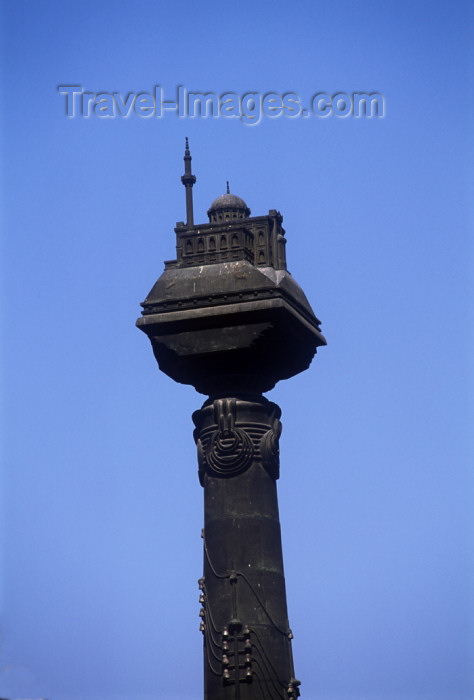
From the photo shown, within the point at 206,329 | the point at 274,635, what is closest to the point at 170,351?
the point at 206,329

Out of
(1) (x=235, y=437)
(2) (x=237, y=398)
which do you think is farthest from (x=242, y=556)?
(2) (x=237, y=398)

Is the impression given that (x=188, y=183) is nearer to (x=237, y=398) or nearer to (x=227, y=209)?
(x=227, y=209)

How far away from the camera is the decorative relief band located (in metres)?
27.5

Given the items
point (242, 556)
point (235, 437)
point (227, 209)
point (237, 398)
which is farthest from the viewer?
point (227, 209)

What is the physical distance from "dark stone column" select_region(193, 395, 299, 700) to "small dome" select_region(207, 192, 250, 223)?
3245 mm

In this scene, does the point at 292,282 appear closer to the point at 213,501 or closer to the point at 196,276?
the point at 196,276

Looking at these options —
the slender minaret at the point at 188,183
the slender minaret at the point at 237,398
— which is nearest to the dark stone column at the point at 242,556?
the slender minaret at the point at 237,398

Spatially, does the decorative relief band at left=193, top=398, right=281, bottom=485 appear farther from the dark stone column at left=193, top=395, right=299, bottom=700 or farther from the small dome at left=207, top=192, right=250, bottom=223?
the small dome at left=207, top=192, right=250, bottom=223

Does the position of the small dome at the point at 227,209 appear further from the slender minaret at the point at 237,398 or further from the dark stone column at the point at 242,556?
the dark stone column at the point at 242,556

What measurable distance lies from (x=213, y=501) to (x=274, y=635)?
2.38 m

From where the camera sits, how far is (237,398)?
91.6 ft

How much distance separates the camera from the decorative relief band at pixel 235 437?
2745cm

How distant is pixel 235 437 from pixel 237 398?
74cm

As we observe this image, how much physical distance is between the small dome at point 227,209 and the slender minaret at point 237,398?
0.03 meters
